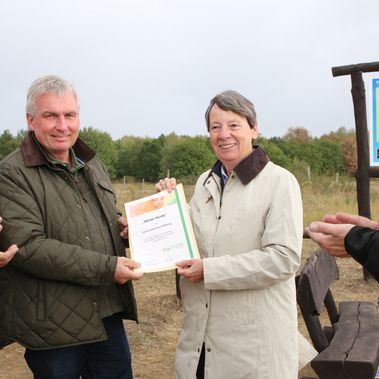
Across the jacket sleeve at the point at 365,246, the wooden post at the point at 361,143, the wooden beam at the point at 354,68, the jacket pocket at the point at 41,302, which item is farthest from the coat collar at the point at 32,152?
the wooden post at the point at 361,143

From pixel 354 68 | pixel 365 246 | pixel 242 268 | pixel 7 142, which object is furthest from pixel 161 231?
pixel 7 142

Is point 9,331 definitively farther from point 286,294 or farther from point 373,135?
point 373,135

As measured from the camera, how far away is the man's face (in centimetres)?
258

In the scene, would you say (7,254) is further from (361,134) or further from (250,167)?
(361,134)

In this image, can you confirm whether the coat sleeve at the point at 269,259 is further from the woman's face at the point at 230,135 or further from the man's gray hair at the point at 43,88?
the man's gray hair at the point at 43,88

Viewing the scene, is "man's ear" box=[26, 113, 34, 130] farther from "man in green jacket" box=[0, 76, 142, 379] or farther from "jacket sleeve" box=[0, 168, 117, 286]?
"jacket sleeve" box=[0, 168, 117, 286]

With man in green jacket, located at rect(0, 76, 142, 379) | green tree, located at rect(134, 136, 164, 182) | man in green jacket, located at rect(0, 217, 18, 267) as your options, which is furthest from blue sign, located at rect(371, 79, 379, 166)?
green tree, located at rect(134, 136, 164, 182)

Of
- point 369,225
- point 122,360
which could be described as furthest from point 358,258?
point 122,360

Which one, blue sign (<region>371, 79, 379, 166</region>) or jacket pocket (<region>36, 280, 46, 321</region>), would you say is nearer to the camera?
jacket pocket (<region>36, 280, 46, 321</region>)

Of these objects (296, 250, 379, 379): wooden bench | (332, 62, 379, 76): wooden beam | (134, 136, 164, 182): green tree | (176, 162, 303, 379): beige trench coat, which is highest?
(332, 62, 379, 76): wooden beam

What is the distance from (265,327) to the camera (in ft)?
8.23

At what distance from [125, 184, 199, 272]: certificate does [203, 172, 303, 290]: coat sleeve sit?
17 cm

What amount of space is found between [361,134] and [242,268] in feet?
14.6

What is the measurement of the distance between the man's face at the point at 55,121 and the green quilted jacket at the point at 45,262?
0.23ft
